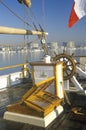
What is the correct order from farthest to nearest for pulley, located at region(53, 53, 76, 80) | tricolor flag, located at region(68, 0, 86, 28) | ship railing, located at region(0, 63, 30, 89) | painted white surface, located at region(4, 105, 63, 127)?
ship railing, located at region(0, 63, 30, 89)
pulley, located at region(53, 53, 76, 80)
tricolor flag, located at region(68, 0, 86, 28)
painted white surface, located at region(4, 105, 63, 127)

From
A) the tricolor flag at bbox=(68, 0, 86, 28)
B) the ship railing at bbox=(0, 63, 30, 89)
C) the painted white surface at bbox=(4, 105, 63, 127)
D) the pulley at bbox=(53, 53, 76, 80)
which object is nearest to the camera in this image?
the painted white surface at bbox=(4, 105, 63, 127)

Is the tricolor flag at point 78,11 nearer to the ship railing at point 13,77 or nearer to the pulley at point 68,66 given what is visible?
the pulley at point 68,66

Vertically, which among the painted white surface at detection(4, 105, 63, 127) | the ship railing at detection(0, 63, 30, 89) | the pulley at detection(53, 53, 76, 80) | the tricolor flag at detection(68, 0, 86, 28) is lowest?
the painted white surface at detection(4, 105, 63, 127)

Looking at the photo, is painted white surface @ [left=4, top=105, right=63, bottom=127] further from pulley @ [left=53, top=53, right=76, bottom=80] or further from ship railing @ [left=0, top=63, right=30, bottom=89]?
ship railing @ [left=0, top=63, right=30, bottom=89]

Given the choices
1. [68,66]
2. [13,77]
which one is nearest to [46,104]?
[68,66]

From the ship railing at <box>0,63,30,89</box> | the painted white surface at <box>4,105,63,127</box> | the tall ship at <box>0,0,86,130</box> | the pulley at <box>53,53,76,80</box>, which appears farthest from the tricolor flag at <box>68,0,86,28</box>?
the ship railing at <box>0,63,30,89</box>

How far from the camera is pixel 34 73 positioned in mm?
7074

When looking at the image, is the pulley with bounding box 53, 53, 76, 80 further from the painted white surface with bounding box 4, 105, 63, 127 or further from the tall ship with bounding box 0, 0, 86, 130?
the painted white surface with bounding box 4, 105, 63, 127

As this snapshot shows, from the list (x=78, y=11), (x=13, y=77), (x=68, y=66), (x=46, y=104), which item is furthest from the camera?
(x=13, y=77)

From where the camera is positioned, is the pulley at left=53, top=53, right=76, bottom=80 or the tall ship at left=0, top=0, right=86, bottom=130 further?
the pulley at left=53, top=53, right=76, bottom=80

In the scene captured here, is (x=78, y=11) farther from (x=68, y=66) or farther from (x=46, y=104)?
(x=46, y=104)

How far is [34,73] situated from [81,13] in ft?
8.82

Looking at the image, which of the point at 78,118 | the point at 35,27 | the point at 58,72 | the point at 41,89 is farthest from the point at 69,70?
the point at 35,27

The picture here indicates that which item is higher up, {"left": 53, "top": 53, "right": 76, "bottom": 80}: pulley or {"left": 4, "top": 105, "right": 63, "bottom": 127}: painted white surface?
{"left": 53, "top": 53, "right": 76, "bottom": 80}: pulley
